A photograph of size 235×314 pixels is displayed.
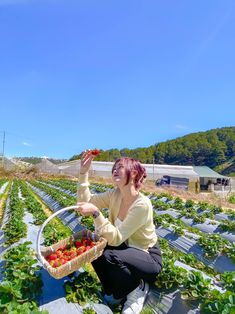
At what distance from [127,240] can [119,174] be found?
0.80 meters

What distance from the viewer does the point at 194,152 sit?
96.6 m

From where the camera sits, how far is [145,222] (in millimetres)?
4004

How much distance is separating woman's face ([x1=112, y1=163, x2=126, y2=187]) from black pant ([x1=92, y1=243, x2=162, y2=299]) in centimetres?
74

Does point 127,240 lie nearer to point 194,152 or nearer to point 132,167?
point 132,167

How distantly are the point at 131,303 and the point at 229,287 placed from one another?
112cm

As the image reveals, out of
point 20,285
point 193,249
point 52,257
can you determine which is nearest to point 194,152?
point 193,249

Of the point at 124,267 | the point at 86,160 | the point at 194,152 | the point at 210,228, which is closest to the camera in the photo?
the point at 124,267

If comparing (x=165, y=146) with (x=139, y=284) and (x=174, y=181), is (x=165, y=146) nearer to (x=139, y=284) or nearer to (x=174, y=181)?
(x=174, y=181)

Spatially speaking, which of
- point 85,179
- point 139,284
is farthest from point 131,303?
point 85,179

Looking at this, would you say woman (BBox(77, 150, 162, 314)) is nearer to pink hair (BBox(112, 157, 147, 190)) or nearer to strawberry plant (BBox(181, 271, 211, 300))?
pink hair (BBox(112, 157, 147, 190))

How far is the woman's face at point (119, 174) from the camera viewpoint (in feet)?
13.0

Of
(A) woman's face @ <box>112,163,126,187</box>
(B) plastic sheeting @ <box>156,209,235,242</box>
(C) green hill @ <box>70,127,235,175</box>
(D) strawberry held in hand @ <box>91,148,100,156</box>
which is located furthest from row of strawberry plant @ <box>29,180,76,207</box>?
(C) green hill @ <box>70,127,235,175</box>

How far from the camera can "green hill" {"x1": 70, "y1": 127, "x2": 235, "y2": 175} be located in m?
94.8

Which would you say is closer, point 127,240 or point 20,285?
point 20,285
